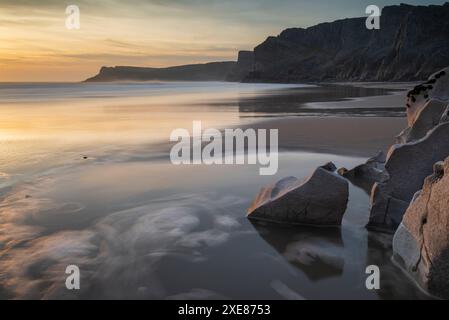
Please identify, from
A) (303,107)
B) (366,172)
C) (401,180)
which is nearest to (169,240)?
(401,180)

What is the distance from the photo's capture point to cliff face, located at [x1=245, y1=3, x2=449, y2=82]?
81.4 meters

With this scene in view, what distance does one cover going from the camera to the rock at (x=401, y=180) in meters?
5.30

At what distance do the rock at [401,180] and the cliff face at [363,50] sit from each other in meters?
71.4

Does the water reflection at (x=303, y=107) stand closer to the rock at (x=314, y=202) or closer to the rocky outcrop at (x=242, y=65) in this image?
the rock at (x=314, y=202)

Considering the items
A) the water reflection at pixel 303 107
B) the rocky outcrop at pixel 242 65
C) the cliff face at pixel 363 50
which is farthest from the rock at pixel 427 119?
the rocky outcrop at pixel 242 65

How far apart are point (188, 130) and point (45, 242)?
9581 millimetres

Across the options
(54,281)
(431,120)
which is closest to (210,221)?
(54,281)

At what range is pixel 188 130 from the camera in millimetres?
14422

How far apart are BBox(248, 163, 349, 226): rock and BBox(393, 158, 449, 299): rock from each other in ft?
3.36

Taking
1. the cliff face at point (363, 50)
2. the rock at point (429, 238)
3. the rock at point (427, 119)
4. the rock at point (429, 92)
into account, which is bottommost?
the rock at point (429, 238)

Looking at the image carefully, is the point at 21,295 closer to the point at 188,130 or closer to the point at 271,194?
the point at 271,194

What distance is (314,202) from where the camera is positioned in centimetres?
546

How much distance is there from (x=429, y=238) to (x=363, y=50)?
117 m

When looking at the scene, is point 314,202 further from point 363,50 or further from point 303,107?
point 363,50
